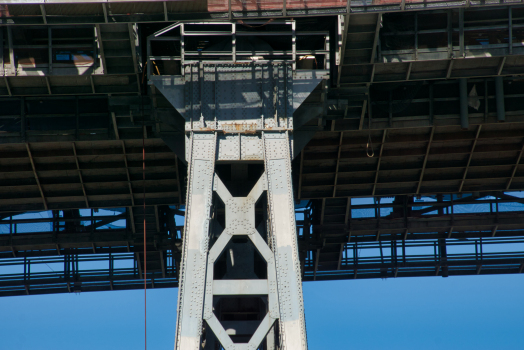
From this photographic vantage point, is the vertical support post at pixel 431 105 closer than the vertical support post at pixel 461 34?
No

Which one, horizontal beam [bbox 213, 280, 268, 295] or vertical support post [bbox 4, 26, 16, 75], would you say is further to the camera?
vertical support post [bbox 4, 26, 16, 75]

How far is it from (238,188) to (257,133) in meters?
2.86

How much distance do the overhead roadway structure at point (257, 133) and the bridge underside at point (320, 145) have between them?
0.22 ft

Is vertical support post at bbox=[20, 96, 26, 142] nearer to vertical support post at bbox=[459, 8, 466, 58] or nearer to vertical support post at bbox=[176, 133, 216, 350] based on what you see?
vertical support post at bbox=[176, 133, 216, 350]

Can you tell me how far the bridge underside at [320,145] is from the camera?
23.7 metres

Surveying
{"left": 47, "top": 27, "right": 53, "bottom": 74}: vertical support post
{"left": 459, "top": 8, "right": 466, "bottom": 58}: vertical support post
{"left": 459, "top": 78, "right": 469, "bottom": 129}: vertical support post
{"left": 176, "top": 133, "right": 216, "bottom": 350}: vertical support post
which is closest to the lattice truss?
{"left": 176, "top": 133, "right": 216, "bottom": 350}: vertical support post

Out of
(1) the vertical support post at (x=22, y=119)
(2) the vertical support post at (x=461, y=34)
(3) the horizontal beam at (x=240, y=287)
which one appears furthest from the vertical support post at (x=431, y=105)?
(1) the vertical support post at (x=22, y=119)

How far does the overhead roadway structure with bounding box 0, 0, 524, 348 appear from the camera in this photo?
21859 mm

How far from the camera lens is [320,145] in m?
29.9

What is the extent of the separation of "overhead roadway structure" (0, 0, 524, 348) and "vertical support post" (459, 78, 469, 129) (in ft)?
0.23

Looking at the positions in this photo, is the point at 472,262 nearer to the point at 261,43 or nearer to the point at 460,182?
the point at 460,182

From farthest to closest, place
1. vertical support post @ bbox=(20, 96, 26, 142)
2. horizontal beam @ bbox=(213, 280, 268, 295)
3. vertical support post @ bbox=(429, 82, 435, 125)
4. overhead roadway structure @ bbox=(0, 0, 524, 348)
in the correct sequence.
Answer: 1. vertical support post @ bbox=(429, 82, 435, 125)
2. vertical support post @ bbox=(20, 96, 26, 142)
3. overhead roadway structure @ bbox=(0, 0, 524, 348)
4. horizontal beam @ bbox=(213, 280, 268, 295)

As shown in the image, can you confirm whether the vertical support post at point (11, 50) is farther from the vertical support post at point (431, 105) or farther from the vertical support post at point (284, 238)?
the vertical support post at point (431, 105)

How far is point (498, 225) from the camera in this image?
1367 inches
